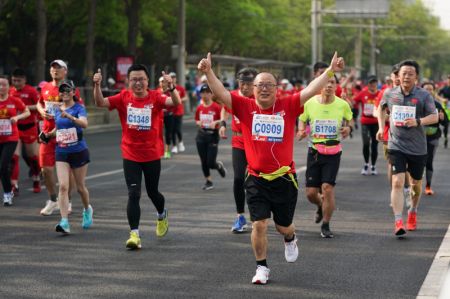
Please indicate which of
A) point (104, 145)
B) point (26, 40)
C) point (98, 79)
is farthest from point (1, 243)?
point (26, 40)

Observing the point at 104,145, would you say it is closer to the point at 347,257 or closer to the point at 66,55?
the point at 347,257

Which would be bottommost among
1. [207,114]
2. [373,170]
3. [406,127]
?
[373,170]

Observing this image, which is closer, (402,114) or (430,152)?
(402,114)

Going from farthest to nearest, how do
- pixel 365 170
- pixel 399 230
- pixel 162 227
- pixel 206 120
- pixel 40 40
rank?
pixel 40 40 → pixel 365 170 → pixel 206 120 → pixel 162 227 → pixel 399 230

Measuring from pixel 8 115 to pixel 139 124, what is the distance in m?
4.06

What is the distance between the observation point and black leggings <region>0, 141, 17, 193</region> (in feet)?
42.3

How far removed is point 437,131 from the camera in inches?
522

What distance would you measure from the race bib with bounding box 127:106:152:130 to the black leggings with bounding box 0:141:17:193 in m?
4.07

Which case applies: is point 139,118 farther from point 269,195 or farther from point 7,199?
point 7,199

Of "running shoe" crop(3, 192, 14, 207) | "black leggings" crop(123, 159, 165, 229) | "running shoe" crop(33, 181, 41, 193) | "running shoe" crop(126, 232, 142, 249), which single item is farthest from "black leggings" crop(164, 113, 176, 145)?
"running shoe" crop(126, 232, 142, 249)

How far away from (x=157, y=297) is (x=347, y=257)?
93.0 inches

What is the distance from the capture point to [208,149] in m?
14.8

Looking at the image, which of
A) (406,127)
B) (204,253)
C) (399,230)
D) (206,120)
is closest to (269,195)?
(204,253)

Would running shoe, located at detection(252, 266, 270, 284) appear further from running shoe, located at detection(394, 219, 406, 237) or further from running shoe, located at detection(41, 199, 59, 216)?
running shoe, located at detection(41, 199, 59, 216)
